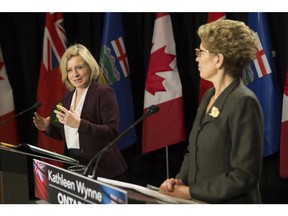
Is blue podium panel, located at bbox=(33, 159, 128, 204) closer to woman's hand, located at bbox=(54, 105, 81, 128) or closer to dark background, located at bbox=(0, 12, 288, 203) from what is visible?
woman's hand, located at bbox=(54, 105, 81, 128)

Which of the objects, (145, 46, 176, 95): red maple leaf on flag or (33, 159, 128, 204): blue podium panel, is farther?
(145, 46, 176, 95): red maple leaf on flag

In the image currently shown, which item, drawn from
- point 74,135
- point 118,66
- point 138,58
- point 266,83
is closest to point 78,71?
point 74,135

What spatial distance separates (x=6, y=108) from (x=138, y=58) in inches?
46.9

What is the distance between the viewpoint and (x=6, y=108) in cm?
396

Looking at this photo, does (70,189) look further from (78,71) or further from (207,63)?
(78,71)

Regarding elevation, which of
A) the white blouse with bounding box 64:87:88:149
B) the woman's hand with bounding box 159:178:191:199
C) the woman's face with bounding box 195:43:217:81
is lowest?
the woman's hand with bounding box 159:178:191:199

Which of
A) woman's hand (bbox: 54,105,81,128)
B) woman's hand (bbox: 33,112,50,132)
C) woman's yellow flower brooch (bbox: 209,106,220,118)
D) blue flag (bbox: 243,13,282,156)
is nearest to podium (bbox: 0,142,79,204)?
woman's hand (bbox: 54,105,81,128)

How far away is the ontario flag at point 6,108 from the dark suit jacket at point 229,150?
8.17 feet

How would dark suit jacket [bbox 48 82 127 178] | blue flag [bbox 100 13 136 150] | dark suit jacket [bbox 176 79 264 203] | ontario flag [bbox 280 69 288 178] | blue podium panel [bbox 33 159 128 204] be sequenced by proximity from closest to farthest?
1. blue podium panel [bbox 33 159 128 204]
2. dark suit jacket [bbox 176 79 264 203]
3. dark suit jacket [bbox 48 82 127 178]
4. ontario flag [bbox 280 69 288 178]
5. blue flag [bbox 100 13 136 150]

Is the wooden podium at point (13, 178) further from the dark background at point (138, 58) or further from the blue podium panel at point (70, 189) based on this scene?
the dark background at point (138, 58)

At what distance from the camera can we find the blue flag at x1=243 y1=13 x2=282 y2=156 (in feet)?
11.3

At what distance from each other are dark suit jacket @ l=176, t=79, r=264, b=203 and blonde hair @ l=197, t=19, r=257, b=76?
0.08 m
